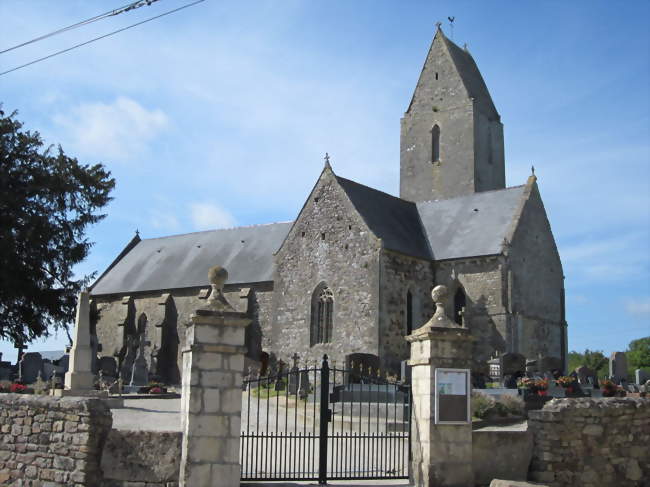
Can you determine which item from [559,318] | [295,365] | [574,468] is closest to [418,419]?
[574,468]

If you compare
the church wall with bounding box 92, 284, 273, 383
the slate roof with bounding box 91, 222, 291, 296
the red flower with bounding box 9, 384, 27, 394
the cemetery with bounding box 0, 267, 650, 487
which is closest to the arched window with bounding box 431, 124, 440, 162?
the slate roof with bounding box 91, 222, 291, 296

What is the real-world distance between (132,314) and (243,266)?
7.32 metres

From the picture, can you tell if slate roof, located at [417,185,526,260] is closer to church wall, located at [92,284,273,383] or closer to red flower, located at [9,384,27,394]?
church wall, located at [92,284,273,383]

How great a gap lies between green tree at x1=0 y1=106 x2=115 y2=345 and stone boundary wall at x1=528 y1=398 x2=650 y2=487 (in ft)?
87.9

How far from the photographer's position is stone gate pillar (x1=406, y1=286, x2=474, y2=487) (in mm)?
11680

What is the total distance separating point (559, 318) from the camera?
1332 inches

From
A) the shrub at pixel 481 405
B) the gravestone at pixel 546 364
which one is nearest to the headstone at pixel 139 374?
the shrub at pixel 481 405

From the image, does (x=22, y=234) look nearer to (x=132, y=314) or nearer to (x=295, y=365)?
(x=132, y=314)

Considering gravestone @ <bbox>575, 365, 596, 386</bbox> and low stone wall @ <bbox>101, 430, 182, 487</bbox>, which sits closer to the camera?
low stone wall @ <bbox>101, 430, 182, 487</bbox>

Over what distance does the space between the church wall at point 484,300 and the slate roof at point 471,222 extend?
1.72 feet

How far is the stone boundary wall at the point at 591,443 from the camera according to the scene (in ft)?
41.8

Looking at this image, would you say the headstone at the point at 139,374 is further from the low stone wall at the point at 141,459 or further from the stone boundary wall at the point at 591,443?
the stone boundary wall at the point at 591,443

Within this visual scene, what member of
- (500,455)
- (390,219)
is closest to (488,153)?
(390,219)

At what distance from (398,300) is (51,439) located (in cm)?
2048
